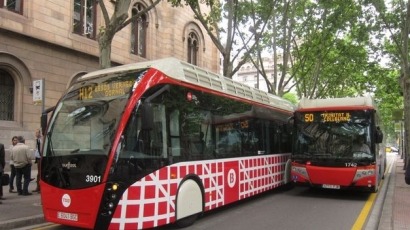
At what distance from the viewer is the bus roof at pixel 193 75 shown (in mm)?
7574

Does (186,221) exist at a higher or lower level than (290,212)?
higher

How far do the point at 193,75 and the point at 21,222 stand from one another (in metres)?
4.26

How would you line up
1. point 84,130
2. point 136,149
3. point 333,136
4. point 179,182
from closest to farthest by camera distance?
point 136,149 < point 84,130 < point 179,182 < point 333,136

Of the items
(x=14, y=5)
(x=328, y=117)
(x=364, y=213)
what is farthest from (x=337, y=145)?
(x=14, y=5)

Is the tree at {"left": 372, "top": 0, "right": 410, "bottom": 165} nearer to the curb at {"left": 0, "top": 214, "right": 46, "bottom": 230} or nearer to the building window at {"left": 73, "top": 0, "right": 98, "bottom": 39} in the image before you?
the building window at {"left": 73, "top": 0, "right": 98, "bottom": 39}

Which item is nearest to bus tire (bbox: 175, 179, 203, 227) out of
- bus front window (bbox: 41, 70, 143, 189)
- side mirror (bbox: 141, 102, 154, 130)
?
side mirror (bbox: 141, 102, 154, 130)

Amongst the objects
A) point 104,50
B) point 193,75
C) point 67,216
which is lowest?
point 67,216

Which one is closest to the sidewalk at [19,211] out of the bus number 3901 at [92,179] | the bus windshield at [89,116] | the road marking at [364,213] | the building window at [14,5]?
the bus windshield at [89,116]

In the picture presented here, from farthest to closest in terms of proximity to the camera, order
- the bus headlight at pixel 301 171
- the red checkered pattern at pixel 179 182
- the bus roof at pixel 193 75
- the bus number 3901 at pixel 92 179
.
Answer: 1. the bus headlight at pixel 301 171
2. the bus roof at pixel 193 75
3. the red checkered pattern at pixel 179 182
4. the bus number 3901 at pixel 92 179

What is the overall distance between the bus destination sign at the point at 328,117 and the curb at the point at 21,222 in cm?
761

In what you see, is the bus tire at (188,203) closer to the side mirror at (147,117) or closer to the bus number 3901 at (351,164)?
the side mirror at (147,117)

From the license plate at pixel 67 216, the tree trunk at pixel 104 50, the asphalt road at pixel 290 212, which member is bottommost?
the asphalt road at pixel 290 212

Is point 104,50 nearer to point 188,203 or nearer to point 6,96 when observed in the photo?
point 188,203

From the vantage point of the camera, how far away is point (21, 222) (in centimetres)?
800
